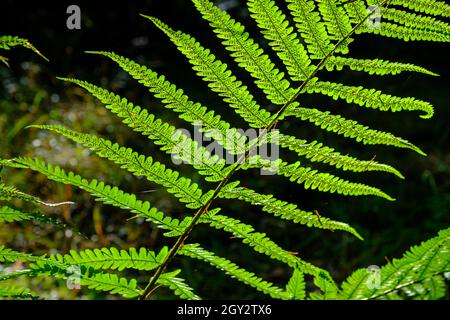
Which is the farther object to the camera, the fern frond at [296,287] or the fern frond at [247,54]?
the fern frond at [296,287]

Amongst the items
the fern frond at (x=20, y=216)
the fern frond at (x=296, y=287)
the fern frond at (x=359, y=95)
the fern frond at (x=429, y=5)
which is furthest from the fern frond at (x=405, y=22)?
the fern frond at (x=20, y=216)

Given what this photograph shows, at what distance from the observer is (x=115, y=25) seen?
5152 millimetres

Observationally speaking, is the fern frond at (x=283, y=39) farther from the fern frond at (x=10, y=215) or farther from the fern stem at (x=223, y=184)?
the fern frond at (x=10, y=215)

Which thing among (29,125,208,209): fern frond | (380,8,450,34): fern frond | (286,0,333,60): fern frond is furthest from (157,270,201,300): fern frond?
(380,8,450,34): fern frond

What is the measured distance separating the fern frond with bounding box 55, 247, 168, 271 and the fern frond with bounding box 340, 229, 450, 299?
426 mm

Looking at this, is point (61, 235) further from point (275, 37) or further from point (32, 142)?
point (275, 37)

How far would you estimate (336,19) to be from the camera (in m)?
1.03

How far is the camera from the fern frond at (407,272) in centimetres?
107

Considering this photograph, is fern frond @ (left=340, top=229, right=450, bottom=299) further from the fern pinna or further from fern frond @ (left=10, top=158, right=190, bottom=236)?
fern frond @ (left=10, top=158, right=190, bottom=236)

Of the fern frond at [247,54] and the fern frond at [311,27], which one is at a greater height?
the fern frond at [311,27]

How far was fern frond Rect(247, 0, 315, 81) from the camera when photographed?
102cm

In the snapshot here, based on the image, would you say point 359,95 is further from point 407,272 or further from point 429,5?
point 407,272

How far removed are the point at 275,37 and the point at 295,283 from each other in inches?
21.7

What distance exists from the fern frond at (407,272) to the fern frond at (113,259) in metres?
0.43
